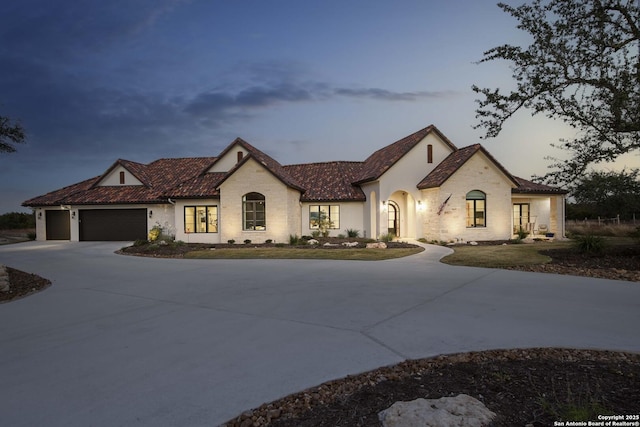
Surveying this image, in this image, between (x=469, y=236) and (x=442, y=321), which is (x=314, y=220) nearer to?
(x=469, y=236)

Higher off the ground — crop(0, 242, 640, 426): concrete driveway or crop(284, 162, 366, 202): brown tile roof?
crop(284, 162, 366, 202): brown tile roof

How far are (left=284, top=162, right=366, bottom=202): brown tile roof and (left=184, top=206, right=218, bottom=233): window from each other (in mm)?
5781

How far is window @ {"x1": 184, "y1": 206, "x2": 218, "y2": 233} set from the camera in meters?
21.9

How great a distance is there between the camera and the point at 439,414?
253 centimetres

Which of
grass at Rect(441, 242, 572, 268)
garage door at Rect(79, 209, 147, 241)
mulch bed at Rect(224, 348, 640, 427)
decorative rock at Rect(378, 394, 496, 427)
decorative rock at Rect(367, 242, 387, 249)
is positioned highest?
garage door at Rect(79, 209, 147, 241)

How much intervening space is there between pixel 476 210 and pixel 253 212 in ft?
43.6

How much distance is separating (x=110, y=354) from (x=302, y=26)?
1428cm

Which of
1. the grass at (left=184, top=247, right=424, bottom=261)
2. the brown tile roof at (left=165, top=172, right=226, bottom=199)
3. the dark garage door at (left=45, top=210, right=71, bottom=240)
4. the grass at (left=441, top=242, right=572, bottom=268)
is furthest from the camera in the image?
the dark garage door at (left=45, top=210, right=71, bottom=240)

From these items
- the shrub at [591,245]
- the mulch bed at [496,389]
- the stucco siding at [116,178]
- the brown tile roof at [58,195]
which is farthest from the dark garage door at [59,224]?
the shrub at [591,245]

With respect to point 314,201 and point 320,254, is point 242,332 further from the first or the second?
point 314,201

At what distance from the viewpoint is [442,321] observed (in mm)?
5516

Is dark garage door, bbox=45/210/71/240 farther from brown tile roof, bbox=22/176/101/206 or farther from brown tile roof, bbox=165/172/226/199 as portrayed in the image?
brown tile roof, bbox=165/172/226/199

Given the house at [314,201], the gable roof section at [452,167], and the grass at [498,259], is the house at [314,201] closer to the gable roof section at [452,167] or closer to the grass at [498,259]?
the gable roof section at [452,167]

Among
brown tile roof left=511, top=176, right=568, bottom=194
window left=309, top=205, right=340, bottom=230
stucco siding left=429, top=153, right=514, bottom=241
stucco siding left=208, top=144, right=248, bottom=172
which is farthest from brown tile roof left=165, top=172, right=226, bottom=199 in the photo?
brown tile roof left=511, top=176, right=568, bottom=194
